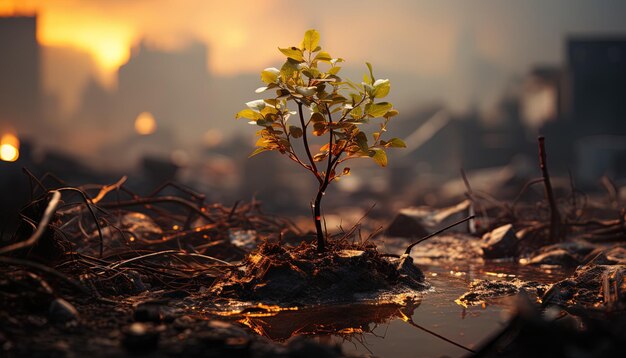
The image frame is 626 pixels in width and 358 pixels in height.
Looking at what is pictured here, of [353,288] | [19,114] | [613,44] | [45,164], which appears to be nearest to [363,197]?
[45,164]

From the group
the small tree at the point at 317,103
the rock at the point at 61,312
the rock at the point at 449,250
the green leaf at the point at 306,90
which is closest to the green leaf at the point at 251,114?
the small tree at the point at 317,103

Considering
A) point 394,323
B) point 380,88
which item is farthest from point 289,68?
point 394,323

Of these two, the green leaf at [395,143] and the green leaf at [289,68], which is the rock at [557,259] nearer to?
the green leaf at [395,143]

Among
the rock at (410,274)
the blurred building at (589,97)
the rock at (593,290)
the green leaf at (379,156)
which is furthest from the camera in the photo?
the blurred building at (589,97)

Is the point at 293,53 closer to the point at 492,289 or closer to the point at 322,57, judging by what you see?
the point at 322,57

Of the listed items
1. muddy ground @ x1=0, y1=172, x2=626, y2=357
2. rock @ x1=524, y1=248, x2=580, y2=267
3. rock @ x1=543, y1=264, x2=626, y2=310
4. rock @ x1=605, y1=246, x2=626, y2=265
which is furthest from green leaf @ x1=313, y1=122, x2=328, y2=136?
rock @ x1=605, y1=246, x2=626, y2=265

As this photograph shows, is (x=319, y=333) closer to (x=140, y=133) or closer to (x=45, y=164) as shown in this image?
(x=45, y=164)

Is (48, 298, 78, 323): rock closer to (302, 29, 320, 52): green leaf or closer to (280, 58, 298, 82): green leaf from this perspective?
(280, 58, 298, 82): green leaf
